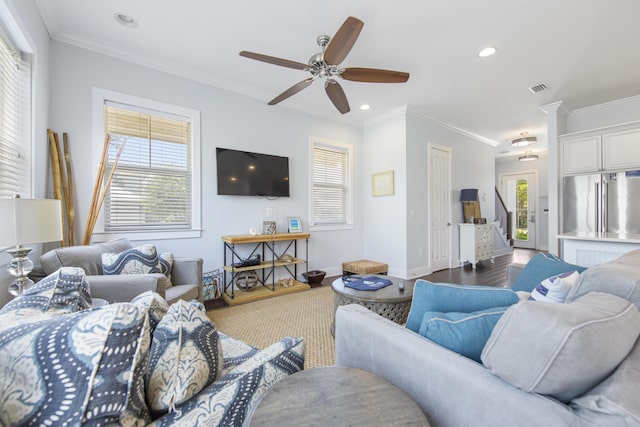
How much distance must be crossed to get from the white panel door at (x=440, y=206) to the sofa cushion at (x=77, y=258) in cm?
454

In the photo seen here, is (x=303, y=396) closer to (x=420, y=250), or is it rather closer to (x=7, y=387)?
(x=7, y=387)

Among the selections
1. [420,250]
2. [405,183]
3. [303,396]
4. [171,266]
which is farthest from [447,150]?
[303,396]

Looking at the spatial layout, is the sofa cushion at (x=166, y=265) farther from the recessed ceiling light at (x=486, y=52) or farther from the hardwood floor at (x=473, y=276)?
the recessed ceiling light at (x=486, y=52)

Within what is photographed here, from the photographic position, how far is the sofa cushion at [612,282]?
82cm

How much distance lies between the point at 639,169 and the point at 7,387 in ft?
18.6

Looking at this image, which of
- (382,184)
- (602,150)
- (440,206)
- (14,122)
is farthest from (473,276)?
(14,122)

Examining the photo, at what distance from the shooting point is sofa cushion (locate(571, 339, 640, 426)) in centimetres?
52

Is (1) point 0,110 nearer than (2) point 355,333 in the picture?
No

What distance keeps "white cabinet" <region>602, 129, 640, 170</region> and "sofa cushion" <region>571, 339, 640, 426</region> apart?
4545mm

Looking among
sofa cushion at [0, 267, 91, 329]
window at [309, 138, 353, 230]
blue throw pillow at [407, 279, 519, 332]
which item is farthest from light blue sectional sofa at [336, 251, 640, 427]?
window at [309, 138, 353, 230]

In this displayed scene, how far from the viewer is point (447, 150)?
5082 millimetres

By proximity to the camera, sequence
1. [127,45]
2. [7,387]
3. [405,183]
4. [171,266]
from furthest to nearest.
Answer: [405,183] → [127,45] → [171,266] → [7,387]

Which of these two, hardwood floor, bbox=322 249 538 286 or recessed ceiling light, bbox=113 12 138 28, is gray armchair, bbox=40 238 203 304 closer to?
recessed ceiling light, bbox=113 12 138 28

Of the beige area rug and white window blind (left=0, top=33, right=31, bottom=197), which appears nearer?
white window blind (left=0, top=33, right=31, bottom=197)
